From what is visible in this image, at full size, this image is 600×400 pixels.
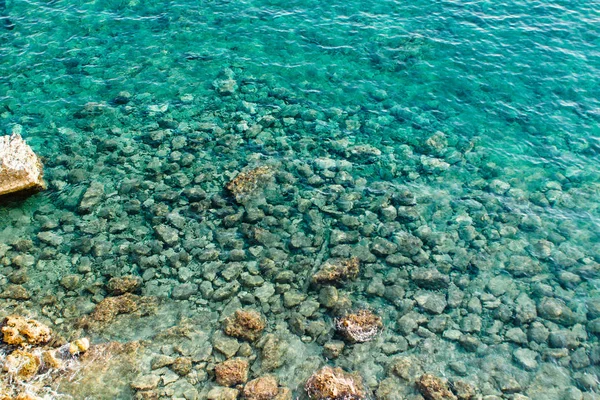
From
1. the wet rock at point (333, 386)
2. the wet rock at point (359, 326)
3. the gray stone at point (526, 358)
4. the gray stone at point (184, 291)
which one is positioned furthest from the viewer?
the gray stone at point (184, 291)

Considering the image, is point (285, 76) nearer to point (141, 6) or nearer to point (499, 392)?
point (141, 6)

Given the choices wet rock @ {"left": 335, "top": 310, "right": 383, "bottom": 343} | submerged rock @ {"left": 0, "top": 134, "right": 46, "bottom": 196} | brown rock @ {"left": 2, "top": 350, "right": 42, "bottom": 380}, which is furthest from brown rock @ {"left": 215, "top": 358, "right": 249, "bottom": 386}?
submerged rock @ {"left": 0, "top": 134, "right": 46, "bottom": 196}

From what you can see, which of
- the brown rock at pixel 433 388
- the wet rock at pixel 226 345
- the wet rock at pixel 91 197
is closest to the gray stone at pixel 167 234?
the wet rock at pixel 91 197

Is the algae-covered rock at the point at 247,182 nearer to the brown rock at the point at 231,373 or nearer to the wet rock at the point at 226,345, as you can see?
the wet rock at the point at 226,345

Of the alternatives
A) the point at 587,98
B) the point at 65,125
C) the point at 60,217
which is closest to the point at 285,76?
the point at 65,125

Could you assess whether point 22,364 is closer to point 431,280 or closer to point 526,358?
point 431,280

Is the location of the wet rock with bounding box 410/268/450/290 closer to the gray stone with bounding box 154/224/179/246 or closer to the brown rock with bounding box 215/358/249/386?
the brown rock with bounding box 215/358/249/386

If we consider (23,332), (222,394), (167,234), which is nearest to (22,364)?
(23,332)
